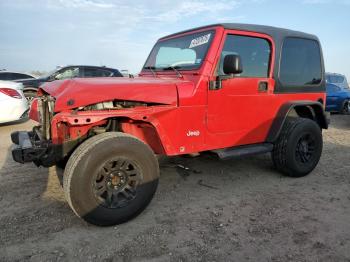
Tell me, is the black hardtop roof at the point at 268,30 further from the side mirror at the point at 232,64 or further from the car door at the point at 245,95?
the side mirror at the point at 232,64

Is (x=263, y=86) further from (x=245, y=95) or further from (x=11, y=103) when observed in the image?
(x=11, y=103)

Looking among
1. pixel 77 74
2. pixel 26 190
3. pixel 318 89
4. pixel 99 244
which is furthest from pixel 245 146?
pixel 77 74

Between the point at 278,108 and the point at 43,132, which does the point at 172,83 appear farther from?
the point at 278,108

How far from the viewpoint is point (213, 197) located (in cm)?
427

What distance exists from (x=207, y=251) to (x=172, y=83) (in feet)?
6.00

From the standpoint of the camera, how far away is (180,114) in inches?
151

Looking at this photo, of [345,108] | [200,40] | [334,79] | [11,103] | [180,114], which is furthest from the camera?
[334,79]

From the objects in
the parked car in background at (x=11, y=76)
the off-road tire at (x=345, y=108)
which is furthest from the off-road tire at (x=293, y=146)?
the parked car in background at (x=11, y=76)

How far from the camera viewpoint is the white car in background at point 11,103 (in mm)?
8117

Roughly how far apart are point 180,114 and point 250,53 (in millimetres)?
1450

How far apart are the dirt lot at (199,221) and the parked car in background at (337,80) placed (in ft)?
27.9

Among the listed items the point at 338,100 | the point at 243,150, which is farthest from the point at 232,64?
the point at 338,100

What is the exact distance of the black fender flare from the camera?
191 inches

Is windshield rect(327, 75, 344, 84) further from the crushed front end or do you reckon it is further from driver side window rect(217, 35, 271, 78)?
the crushed front end
